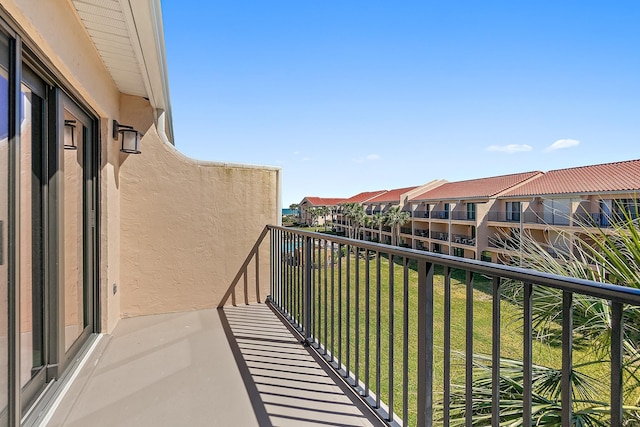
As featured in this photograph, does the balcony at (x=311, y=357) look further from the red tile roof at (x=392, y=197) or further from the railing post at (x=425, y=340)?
the red tile roof at (x=392, y=197)

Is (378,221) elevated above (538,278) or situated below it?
below

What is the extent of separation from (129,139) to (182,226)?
1013 mm

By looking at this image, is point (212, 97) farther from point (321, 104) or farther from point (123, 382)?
point (123, 382)

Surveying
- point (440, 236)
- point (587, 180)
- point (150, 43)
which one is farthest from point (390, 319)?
point (440, 236)

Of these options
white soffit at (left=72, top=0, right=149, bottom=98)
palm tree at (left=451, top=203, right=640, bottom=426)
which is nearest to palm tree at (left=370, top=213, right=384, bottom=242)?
white soffit at (left=72, top=0, right=149, bottom=98)

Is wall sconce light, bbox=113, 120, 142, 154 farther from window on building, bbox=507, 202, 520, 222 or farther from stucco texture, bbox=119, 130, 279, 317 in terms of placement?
window on building, bbox=507, 202, 520, 222

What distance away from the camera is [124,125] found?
3.33 m

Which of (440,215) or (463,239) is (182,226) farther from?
(440,215)

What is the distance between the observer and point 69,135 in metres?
2.27

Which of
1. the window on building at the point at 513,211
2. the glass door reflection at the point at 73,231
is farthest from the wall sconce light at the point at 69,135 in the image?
the window on building at the point at 513,211

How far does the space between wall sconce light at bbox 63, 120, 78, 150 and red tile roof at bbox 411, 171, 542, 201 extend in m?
29.3

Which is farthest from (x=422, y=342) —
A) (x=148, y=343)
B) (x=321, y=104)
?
(x=321, y=104)

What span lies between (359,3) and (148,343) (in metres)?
8.69

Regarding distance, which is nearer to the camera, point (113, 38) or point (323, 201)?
point (113, 38)
